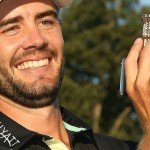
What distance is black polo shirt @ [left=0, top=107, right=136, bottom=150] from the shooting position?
15.7 feet

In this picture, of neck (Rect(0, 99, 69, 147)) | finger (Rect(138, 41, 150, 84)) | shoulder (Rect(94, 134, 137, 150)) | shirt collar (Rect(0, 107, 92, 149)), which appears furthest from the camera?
shoulder (Rect(94, 134, 137, 150))

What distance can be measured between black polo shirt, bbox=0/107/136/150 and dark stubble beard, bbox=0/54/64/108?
178 mm

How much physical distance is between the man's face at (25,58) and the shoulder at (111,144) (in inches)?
20.8

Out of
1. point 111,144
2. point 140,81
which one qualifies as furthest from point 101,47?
point 140,81

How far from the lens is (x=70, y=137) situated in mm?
5234

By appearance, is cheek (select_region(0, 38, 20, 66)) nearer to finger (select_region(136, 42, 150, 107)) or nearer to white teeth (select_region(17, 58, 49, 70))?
white teeth (select_region(17, 58, 49, 70))

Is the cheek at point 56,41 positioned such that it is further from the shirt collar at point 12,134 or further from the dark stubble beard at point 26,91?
the shirt collar at point 12,134

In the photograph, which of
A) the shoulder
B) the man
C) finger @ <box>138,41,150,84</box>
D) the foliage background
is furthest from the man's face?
the foliage background

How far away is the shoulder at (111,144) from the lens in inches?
207

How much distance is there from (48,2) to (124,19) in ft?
143

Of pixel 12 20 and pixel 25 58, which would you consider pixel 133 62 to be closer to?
pixel 25 58

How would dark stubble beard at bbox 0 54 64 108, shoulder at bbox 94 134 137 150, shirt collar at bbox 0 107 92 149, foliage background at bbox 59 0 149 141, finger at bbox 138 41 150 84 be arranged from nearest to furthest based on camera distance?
finger at bbox 138 41 150 84
shirt collar at bbox 0 107 92 149
dark stubble beard at bbox 0 54 64 108
shoulder at bbox 94 134 137 150
foliage background at bbox 59 0 149 141

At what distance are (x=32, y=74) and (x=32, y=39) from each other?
0.27m

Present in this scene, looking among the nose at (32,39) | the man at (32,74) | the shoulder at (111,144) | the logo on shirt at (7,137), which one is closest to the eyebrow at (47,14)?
the man at (32,74)
